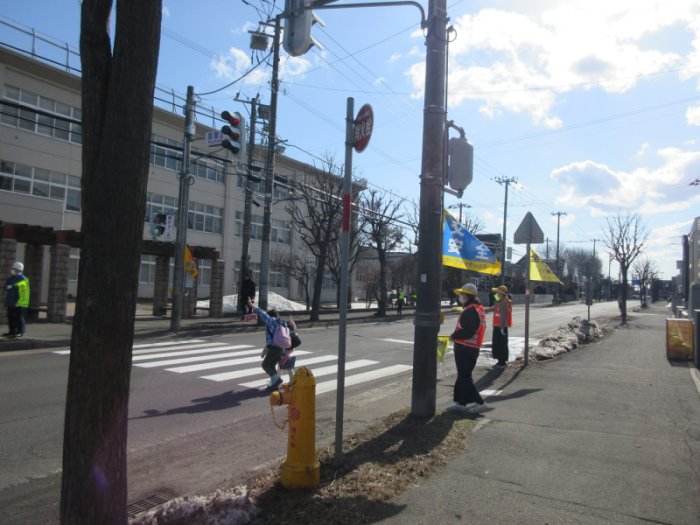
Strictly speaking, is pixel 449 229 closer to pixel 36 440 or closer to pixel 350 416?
pixel 350 416

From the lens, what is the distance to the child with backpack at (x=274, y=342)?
8.23m

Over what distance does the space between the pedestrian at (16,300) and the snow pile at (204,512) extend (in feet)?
38.5

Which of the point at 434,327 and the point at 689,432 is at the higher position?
the point at 434,327

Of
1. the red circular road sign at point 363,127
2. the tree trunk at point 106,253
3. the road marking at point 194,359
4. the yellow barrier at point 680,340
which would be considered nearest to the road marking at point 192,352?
the road marking at point 194,359

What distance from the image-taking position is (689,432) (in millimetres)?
5582

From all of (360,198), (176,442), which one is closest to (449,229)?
(176,442)

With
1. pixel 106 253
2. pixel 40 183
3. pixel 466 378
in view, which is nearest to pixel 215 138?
pixel 466 378

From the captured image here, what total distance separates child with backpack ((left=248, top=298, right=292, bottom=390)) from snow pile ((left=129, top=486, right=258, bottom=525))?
4.65 m

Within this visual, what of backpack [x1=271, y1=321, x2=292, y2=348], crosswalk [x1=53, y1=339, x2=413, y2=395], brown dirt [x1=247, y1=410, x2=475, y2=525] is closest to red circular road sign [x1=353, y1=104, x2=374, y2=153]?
brown dirt [x1=247, y1=410, x2=475, y2=525]

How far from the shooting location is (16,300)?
41.9 feet

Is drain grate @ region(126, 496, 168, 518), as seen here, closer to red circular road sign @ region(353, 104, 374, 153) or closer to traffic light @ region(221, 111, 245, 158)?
red circular road sign @ region(353, 104, 374, 153)

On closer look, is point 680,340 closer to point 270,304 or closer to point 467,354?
point 467,354

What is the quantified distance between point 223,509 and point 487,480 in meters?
2.18

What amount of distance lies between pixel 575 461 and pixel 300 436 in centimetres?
265
